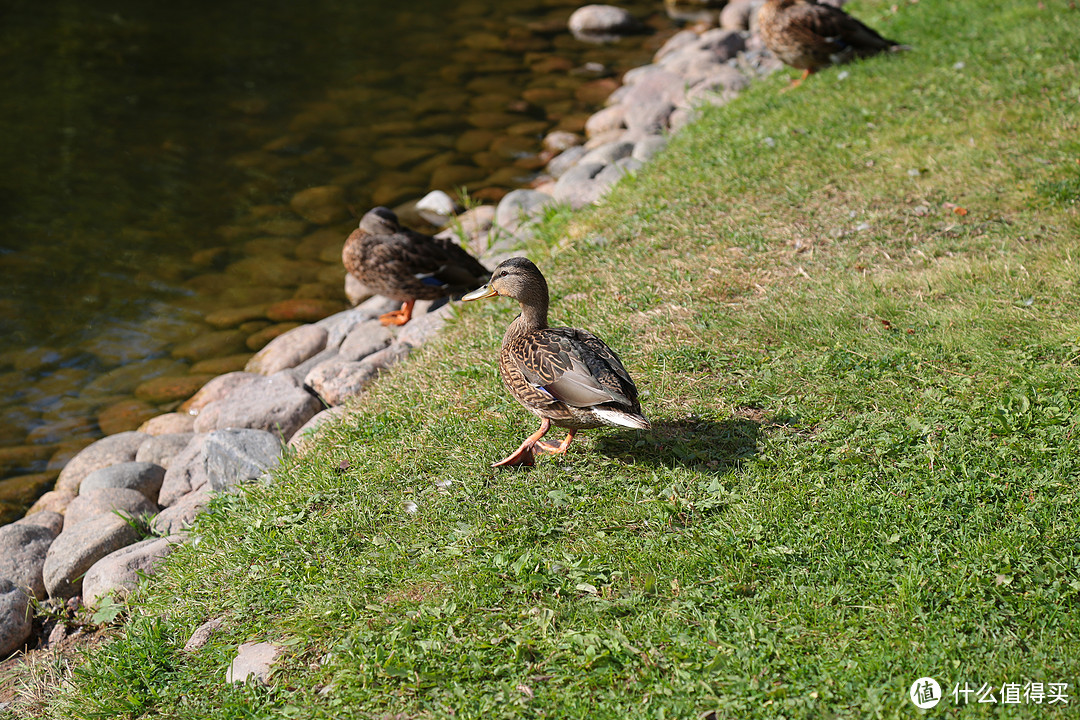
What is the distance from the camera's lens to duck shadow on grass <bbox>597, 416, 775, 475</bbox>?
4062 mm

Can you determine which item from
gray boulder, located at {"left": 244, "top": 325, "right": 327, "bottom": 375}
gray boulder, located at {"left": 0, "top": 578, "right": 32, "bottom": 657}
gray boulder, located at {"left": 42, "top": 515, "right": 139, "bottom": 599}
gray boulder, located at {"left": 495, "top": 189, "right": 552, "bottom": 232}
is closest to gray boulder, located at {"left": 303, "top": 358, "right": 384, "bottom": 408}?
gray boulder, located at {"left": 244, "top": 325, "right": 327, "bottom": 375}

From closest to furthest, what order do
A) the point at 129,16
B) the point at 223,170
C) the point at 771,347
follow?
the point at 771,347 → the point at 223,170 → the point at 129,16

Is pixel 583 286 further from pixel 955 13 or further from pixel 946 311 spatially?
pixel 955 13

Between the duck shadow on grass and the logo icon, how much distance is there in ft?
4.34

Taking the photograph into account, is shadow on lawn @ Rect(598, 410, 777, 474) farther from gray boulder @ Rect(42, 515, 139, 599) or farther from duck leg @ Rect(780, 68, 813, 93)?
duck leg @ Rect(780, 68, 813, 93)

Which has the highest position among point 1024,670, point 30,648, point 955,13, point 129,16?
point 129,16

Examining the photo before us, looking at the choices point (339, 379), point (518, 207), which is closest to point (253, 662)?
point (339, 379)

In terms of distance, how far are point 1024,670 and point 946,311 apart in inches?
101

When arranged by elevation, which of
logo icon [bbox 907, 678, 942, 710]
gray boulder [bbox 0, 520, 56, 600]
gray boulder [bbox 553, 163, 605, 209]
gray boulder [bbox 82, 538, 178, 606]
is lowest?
gray boulder [bbox 0, 520, 56, 600]

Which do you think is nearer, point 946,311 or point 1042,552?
point 1042,552

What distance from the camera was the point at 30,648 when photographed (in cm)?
449

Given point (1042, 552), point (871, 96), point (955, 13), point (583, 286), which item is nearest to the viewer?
point (1042, 552)

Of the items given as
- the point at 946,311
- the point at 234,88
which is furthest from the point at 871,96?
the point at 234,88

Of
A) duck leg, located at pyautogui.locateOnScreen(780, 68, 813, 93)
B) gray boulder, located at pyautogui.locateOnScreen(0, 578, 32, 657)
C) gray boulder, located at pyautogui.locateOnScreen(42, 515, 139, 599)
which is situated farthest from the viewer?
duck leg, located at pyautogui.locateOnScreen(780, 68, 813, 93)
